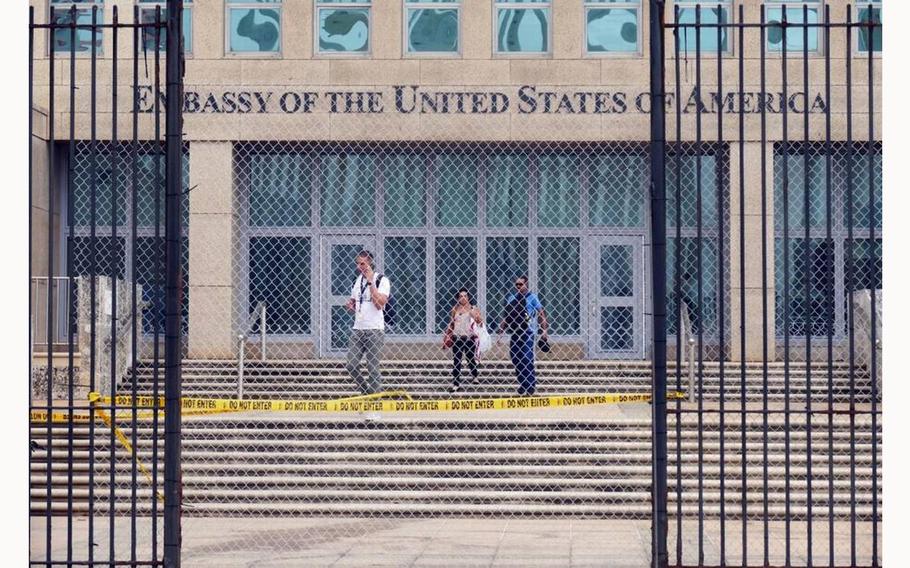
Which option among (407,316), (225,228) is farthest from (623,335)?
(225,228)

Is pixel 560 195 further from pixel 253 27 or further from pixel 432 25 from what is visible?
pixel 253 27

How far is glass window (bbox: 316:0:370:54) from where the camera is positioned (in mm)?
20969

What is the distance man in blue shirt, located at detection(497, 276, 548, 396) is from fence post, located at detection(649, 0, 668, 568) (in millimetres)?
8995

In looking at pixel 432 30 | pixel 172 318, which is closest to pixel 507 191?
pixel 432 30

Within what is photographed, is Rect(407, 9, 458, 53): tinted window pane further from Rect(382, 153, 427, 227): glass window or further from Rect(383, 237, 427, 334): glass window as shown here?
Rect(383, 237, 427, 334): glass window

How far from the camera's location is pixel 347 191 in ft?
70.2

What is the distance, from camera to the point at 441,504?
12734 millimetres

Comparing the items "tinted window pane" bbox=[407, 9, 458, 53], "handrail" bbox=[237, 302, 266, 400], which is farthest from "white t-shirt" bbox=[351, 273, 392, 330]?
"tinted window pane" bbox=[407, 9, 458, 53]

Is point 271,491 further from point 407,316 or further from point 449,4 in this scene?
point 449,4

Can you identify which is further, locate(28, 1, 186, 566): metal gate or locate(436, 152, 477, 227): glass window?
locate(436, 152, 477, 227): glass window

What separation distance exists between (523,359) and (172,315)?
31.3 feet

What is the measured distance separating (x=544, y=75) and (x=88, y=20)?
259 inches

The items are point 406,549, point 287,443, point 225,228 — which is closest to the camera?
point 406,549

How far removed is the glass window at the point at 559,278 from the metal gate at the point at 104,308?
18.4 feet
